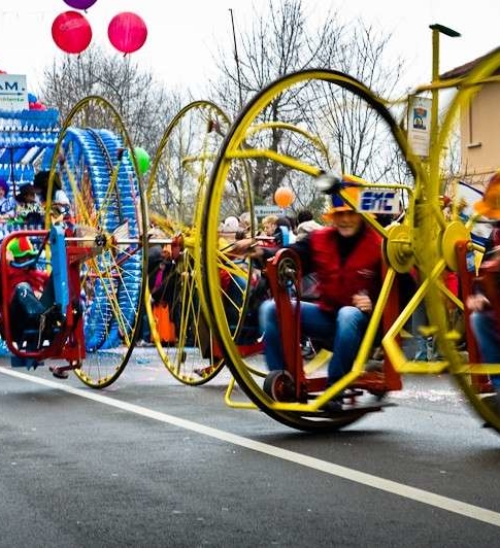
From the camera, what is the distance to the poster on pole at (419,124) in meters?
7.62

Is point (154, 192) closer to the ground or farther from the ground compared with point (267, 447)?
farther from the ground

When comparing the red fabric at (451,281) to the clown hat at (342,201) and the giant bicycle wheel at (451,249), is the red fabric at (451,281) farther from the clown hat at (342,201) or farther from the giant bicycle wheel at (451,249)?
the clown hat at (342,201)

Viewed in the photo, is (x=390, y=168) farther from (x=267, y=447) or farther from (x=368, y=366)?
(x=267, y=447)

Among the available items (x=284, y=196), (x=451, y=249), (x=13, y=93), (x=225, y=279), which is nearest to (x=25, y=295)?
(x=225, y=279)

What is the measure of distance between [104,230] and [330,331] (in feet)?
14.5

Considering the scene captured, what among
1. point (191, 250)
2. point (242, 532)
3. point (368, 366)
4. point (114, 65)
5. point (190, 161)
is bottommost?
point (242, 532)

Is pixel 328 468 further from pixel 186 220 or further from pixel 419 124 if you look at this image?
pixel 186 220

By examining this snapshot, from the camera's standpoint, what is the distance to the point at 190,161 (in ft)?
41.3

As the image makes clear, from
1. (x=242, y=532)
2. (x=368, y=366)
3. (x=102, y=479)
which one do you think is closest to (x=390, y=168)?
(x=368, y=366)

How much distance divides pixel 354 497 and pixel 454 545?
107 centimetres

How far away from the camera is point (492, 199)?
726 centimetres

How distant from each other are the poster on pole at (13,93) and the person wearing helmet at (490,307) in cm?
1254

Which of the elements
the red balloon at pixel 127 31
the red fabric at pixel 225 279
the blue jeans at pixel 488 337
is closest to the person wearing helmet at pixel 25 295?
the red fabric at pixel 225 279

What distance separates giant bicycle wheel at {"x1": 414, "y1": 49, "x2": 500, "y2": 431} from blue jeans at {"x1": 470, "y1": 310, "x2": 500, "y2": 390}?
8 cm
